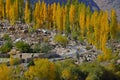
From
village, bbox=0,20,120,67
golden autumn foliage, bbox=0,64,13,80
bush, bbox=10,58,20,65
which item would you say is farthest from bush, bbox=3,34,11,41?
golden autumn foliage, bbox=0,64,13,80

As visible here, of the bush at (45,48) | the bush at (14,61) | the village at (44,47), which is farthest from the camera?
the bush at (45,48)

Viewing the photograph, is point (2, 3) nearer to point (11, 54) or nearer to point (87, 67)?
point (11, 54)

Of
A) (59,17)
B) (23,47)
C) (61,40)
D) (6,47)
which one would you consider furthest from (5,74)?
(59,17)

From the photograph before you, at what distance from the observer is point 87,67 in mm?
80438

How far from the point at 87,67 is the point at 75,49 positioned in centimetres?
2500

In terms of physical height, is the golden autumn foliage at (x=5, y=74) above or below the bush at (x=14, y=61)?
below

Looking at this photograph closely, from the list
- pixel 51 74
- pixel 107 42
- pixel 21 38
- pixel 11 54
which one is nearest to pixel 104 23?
pixel 107 42

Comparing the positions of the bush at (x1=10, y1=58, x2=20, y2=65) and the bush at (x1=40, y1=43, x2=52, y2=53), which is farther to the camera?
the bush at (x1=40, y1=43, x2=52, y2=53)

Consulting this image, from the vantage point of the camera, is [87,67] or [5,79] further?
[87,67]

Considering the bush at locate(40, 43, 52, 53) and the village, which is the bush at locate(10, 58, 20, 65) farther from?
the bush at locate(40, 43, 52, 53)

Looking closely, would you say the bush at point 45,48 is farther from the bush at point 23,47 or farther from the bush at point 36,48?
the bush at point 23,47

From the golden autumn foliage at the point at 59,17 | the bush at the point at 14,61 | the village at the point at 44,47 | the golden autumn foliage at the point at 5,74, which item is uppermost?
the golden autumn foliage at the point at 59,17

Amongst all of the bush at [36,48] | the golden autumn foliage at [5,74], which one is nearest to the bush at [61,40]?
the bush at [36,48]

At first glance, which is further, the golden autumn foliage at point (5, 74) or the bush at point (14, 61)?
the bush at point (14, 61)
